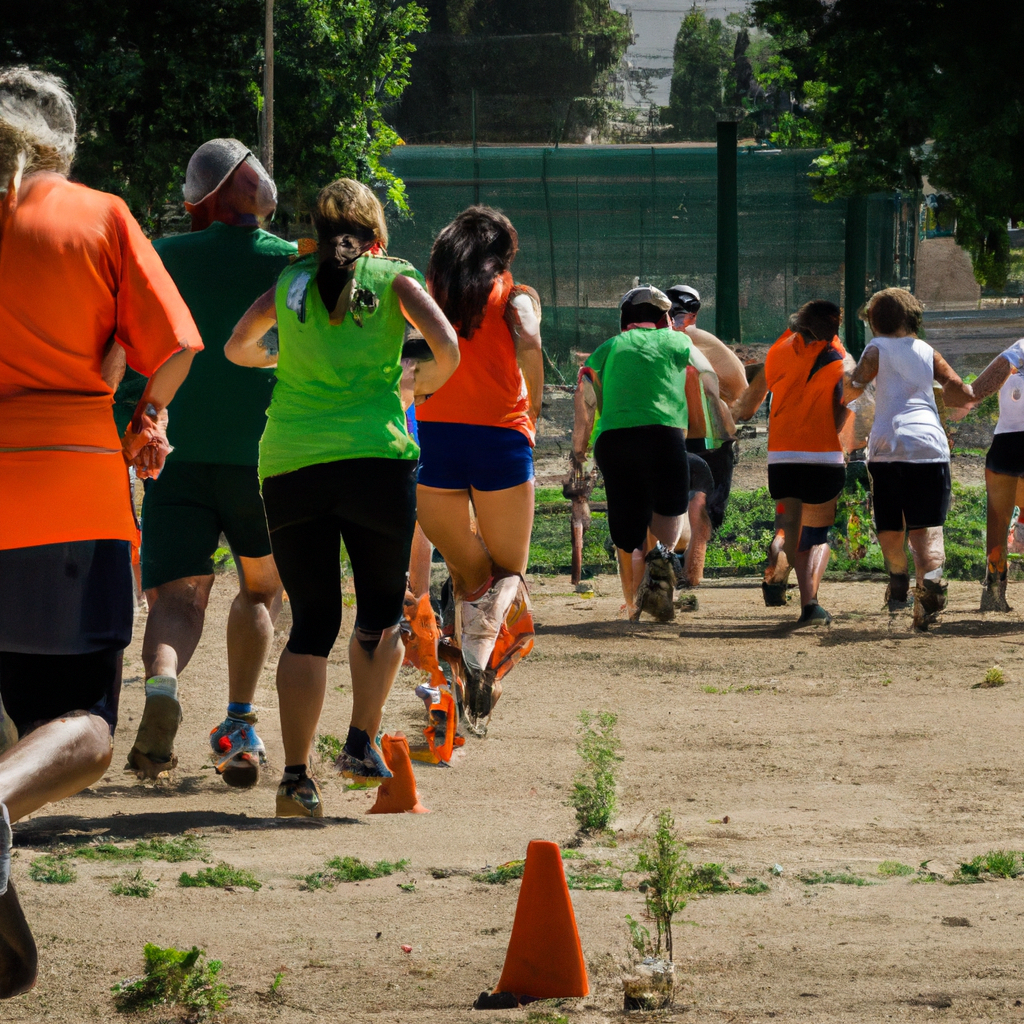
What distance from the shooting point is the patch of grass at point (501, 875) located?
3764mm

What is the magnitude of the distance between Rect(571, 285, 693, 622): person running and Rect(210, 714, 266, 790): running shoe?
3.45 metres

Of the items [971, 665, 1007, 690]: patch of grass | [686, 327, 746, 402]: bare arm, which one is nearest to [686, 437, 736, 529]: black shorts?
A: [686, 327, 746, 402]: bare arm

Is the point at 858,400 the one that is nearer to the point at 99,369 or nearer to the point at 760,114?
the point at 99,369

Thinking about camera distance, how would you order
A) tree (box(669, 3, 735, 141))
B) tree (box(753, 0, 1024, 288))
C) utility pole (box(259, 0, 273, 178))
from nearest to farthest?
tree (box(753, 0, 1024, 288)), utility pole (box(259, 0, 273, 178)), tree (box(669, 3, 735, 141))

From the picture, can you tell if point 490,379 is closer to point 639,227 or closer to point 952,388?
point 952,388

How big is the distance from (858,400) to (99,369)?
6434mm

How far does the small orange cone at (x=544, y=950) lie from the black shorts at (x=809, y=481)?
574 cm

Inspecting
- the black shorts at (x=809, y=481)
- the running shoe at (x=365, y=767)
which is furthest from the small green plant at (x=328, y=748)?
the black shorts at (x=809, y=481)

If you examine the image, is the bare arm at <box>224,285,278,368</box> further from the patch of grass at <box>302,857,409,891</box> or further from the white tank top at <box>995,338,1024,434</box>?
the white tank top at <box>995,338,1024,434</box>

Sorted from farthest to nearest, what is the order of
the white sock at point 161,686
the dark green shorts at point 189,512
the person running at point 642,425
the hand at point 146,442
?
the person running at point 642,425, the dark green shorts at point 189,512, the white sock at point 161,686, the hand at point 146,442

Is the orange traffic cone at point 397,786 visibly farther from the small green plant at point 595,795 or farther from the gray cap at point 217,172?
the gray cap at point 217,172

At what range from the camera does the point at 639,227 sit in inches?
685

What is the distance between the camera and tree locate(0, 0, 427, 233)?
1523 cm

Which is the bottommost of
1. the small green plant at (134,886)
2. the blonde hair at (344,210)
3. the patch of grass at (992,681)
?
the patch of grass at (992,681)
